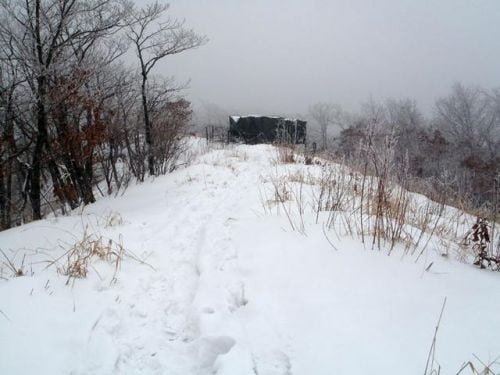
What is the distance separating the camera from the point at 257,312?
191cm

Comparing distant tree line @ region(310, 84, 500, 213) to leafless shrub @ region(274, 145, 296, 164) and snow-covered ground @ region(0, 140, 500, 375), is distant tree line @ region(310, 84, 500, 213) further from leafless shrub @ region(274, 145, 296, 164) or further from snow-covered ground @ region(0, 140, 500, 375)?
snow-covered ground @ region(0, 140, 500, 375)

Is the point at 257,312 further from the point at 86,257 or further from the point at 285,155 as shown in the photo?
the point at 285,155

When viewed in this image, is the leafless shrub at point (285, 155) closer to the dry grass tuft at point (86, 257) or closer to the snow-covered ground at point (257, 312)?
the snow-covered ground at point (257, 312)

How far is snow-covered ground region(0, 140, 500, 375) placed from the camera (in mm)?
1515

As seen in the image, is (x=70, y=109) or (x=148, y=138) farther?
(x=148, y=138)

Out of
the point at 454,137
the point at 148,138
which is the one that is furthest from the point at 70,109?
the point at 454,137

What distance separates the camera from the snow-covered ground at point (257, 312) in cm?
151

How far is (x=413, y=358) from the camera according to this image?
4.72 feet

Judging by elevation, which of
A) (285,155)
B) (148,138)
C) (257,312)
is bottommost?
(257,312)

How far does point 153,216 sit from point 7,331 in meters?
2.76

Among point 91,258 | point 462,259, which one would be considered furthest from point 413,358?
point 91,258

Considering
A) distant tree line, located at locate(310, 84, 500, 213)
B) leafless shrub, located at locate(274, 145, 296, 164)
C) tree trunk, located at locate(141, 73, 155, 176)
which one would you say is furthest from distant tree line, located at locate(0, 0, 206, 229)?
distant tree line, located at locate(310, 84, 500, 213)

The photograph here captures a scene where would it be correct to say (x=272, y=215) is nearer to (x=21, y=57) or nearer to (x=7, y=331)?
(x=7, y=331)

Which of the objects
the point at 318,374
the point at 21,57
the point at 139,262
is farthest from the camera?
the point at 21,57
